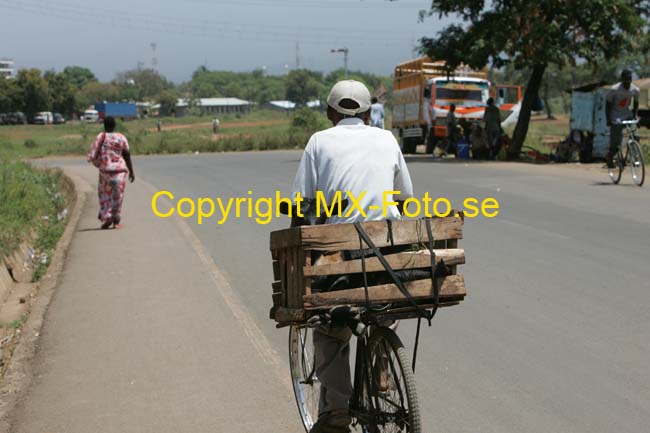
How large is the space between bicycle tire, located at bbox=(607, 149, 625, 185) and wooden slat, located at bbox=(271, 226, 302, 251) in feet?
43.0

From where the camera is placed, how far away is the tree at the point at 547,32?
2438cm

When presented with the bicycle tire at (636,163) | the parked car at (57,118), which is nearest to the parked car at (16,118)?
the parked car at (57,118)

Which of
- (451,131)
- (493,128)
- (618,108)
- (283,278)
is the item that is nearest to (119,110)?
(451,131)

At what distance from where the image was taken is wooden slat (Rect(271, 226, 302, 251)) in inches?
151

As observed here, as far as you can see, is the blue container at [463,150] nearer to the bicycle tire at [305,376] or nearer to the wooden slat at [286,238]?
the bicycle tire at [305,376]

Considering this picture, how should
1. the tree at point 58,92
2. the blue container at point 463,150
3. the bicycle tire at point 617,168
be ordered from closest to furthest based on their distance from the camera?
1. the bicycle tire at point 617,168
2. the blue container at point 463,150
3. the tree at point 58,92

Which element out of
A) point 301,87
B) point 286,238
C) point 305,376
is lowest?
point 305,376

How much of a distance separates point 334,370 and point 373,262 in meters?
0.67

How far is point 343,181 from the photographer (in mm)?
4164

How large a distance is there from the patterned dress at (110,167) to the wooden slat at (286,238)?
9.19 meters

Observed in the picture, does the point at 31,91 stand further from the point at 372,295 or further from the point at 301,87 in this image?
the point at 372,295

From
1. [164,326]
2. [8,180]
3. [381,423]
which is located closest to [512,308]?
[164,326]

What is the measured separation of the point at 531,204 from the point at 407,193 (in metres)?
10.2

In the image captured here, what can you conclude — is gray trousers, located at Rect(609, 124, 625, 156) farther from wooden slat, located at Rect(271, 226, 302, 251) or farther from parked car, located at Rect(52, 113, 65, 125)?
parked car, located at Rect(52, 113, 65, 125)
